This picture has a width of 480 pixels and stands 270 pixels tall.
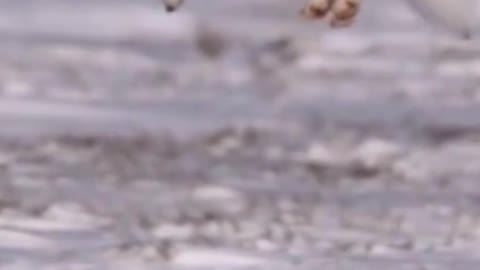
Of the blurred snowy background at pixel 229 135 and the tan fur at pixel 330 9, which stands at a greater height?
the tan fur at pixel 330 9

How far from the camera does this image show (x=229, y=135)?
97 centimetres

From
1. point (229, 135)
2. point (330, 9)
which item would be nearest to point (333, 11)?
point (330, 9)

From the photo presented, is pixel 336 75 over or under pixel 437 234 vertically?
over

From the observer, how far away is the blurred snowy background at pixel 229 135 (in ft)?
3.10

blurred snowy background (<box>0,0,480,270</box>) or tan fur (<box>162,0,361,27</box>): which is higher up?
tan fur (<box>162,0,361,27</box>)

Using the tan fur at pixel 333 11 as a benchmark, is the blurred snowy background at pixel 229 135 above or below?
below

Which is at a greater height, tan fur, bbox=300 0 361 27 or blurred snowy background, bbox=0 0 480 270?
tan fur, bbox=300 0 361 27

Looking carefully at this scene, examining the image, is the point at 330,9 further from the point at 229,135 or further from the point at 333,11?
the point at 229,135

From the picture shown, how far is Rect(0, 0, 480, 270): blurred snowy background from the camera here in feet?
3.10

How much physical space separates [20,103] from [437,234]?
337mm

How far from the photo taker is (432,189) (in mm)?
980

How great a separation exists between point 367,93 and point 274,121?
75 millimetres

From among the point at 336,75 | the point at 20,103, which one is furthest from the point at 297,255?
the point at 20,103

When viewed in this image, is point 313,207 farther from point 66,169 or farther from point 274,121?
point 66,169
